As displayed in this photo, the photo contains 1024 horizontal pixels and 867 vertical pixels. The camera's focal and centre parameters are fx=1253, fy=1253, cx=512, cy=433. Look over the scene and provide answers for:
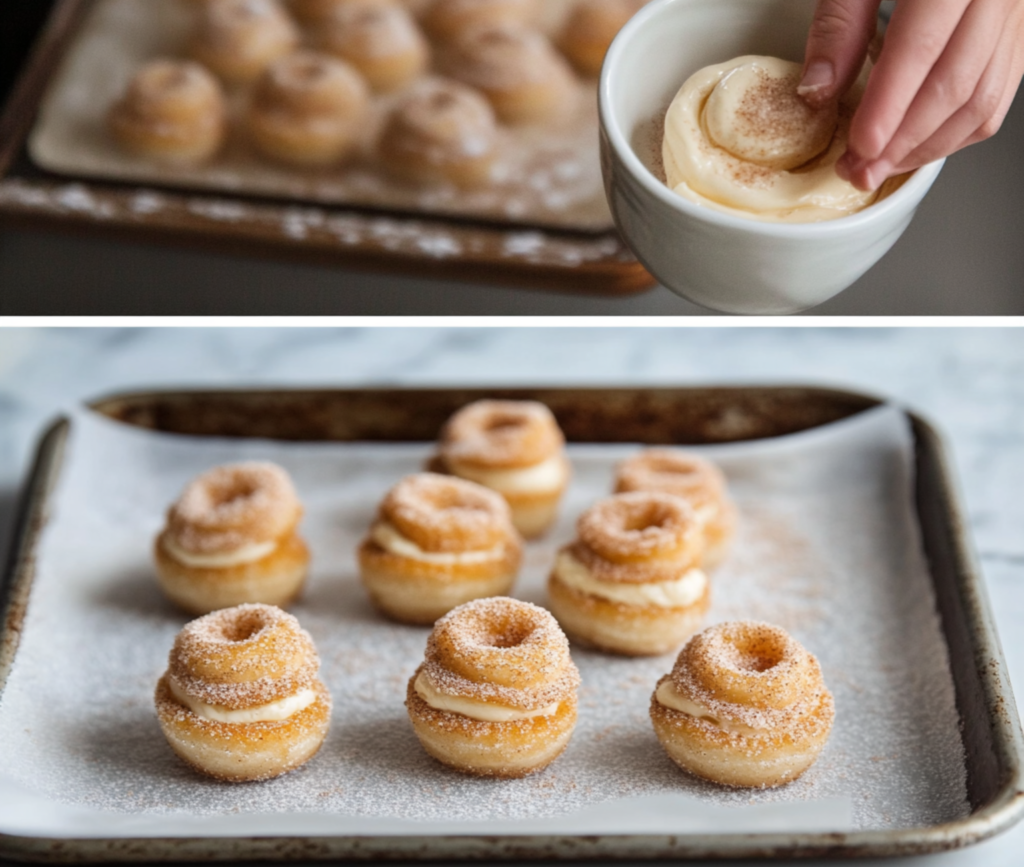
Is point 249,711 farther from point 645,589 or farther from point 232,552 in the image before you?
point 645,589

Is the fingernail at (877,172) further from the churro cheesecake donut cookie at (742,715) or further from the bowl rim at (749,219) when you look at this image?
the churro cheesecake donut cookie at (742,715)

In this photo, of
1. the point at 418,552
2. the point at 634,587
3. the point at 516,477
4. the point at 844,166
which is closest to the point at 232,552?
the point at 418,552

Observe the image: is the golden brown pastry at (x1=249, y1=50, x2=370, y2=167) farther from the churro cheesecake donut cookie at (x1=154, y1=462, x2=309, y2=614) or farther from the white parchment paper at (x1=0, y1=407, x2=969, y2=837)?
the churro cheesecake donut cookie at (x1=154, y1=462, x2=309, y2=614)

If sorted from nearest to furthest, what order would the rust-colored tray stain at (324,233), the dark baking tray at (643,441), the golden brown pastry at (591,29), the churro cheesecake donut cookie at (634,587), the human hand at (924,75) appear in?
1. the human hand at (924,75)
2. the dark baking tray at (643,441)
3. the churro cheesecake donut cookie at (634,587)
4. the rust-colored tray stain at (324,233)
5. the golden brown pastry at (591,29)

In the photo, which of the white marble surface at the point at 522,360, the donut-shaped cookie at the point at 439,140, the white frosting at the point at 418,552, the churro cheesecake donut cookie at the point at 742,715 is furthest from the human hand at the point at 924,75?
the donut-shaped cookie at the point at 439,140

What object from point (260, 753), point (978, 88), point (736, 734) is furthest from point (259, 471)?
point (978, 88)

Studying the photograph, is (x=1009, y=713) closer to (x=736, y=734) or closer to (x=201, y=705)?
(x=736, y=734)
